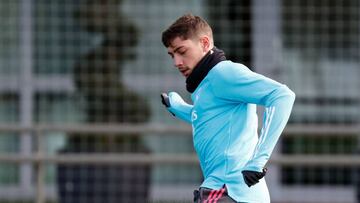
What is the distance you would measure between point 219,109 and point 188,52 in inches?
10.7

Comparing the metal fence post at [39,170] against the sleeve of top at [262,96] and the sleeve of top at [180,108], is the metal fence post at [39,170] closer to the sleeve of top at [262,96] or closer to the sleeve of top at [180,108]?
the sleeve of top at [180,108]

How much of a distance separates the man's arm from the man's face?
0.15m

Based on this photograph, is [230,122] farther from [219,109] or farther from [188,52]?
[188,52]

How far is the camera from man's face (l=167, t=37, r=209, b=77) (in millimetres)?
5176

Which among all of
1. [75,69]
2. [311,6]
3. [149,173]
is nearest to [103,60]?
[75,69]

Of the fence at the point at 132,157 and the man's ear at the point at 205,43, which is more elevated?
the man's ear at the point at 205,43

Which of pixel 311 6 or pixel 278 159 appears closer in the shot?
pixel 278 159

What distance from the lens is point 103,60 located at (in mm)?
10492

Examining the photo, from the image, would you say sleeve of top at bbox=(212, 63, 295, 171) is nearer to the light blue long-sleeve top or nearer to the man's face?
the light blue long-sleeve top

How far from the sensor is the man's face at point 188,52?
5.18 meters

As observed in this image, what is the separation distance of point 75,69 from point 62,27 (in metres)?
0.38

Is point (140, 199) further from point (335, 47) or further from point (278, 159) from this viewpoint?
point (335, 47)

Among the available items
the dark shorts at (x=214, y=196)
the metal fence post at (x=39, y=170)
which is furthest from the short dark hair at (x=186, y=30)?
the metal fence post at (x=39, y=170)

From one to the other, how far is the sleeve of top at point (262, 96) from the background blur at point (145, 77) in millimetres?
4988
